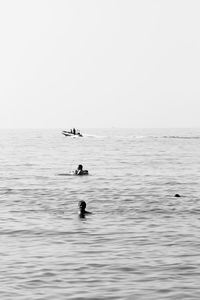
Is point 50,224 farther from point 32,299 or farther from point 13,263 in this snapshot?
point 32,299

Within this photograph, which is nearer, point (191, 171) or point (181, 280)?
point (181, 280)

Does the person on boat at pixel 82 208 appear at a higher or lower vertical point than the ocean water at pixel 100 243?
higher

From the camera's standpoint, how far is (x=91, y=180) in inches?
1965

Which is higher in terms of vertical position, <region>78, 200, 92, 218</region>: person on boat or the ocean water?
<region>78, 200, 92, 218</region>: person on boat

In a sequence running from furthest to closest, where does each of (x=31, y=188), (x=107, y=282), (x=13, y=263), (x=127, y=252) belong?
(x=31, y=188), (x=127, y=252), (x=13, y=263), (x=107, y=282)

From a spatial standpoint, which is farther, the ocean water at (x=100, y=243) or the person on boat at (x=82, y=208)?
the person on boat at (x=82, y=208)

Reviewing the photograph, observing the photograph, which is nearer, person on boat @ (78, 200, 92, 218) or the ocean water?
the ocean water

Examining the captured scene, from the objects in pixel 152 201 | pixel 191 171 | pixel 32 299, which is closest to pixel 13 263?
pixel 32 299

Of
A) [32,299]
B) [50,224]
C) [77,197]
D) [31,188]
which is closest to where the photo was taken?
[32,299]

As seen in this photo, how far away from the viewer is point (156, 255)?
69.2 feet

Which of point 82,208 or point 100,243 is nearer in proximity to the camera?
point 100,243

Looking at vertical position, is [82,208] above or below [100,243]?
above

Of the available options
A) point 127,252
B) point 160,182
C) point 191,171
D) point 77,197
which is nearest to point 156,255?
point 127,252

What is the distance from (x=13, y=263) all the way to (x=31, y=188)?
24.1 m
